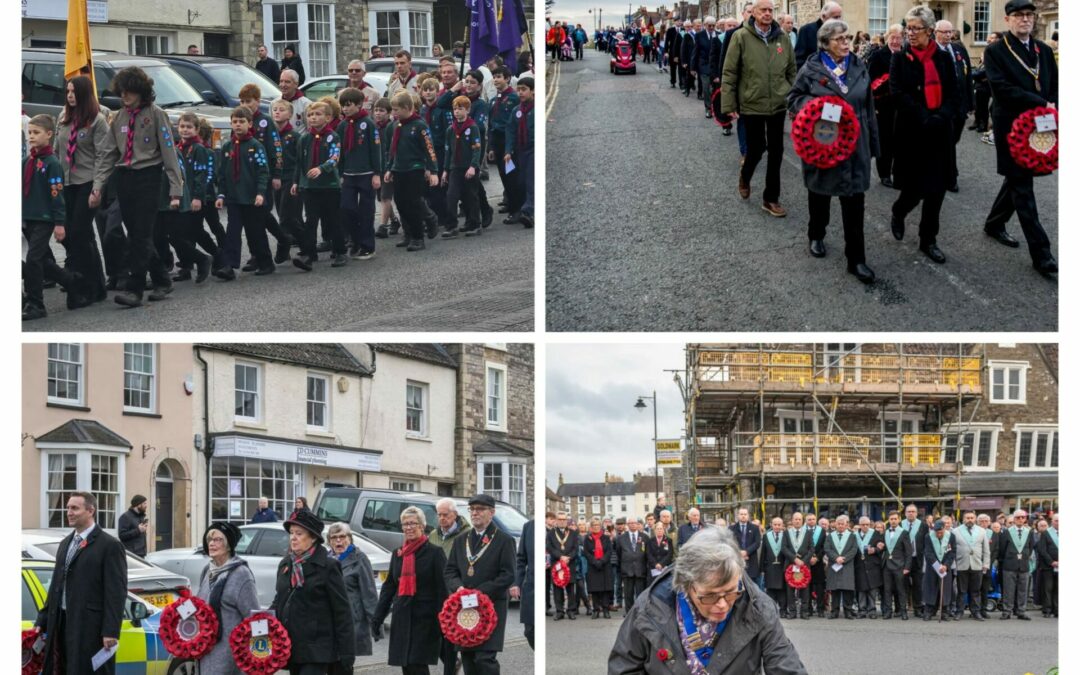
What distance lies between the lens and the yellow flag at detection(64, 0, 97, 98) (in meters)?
9.32

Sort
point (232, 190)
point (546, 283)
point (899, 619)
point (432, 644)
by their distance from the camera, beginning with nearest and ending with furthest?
point (432, 644), point (546, 283), point (232, 190), point (899, 619)

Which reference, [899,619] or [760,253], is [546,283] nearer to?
[760,253]

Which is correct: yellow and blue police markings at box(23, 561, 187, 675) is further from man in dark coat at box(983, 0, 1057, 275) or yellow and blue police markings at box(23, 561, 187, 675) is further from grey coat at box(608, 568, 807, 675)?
man in dark coat at box(983, 0, 1057, 275)

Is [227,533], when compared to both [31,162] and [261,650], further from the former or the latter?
[31,162]

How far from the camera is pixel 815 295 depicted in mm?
8039

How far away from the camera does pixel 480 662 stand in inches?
297

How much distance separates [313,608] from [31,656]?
1.63 meters

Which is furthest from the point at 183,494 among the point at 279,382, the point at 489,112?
the point at 489,112

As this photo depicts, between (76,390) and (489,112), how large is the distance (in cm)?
401

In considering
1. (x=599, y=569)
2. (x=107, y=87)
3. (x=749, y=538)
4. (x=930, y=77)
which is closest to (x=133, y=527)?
(x=107, y=87)

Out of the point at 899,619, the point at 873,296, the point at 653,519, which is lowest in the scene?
the point at 899,619

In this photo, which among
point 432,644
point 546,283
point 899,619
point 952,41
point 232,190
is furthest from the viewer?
point 899,619

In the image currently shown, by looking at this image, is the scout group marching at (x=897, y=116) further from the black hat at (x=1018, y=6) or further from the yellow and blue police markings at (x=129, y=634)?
the yellow and blue police markings at (x=129, y=634)

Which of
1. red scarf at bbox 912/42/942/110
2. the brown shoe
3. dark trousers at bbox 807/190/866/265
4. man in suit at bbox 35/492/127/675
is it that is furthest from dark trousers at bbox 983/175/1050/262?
man in suit at bbox 35/492/127/675
